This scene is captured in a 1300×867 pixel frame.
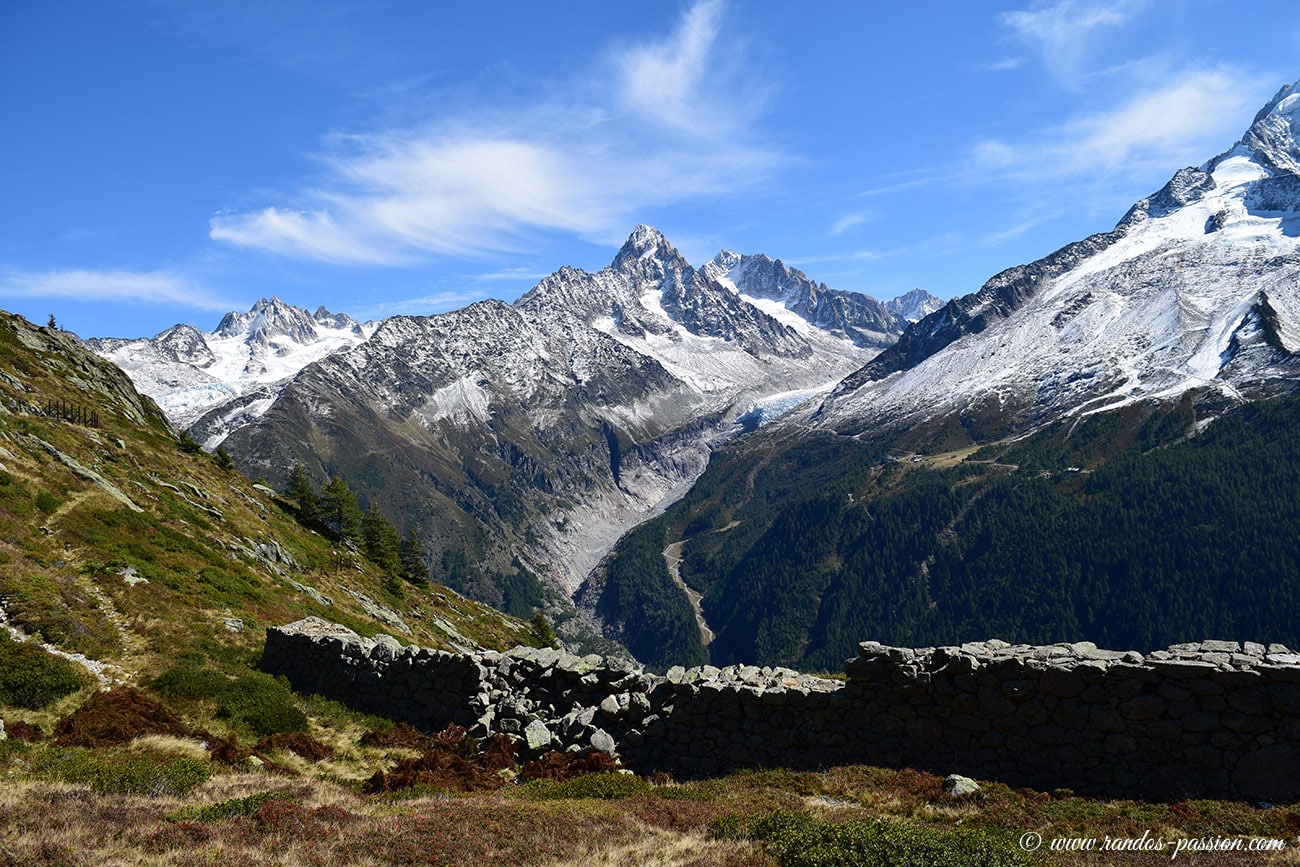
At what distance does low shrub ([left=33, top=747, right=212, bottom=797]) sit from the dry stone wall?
9.77 m

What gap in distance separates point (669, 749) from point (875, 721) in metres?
6.87

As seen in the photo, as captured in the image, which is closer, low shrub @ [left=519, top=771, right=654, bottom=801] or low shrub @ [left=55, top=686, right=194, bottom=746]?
low shrub @ [left=55, top=686, right=194, bottom=746]

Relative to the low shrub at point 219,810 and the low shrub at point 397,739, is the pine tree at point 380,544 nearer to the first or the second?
the low shrub at point 397,739

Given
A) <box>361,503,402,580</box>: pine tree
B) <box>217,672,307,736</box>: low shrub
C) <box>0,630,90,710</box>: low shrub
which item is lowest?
<box>217,672,307,736</box>: low shrub

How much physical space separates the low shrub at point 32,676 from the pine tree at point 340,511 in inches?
2059

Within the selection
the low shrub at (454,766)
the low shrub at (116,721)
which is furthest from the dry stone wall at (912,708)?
the low shrub at (116,721)

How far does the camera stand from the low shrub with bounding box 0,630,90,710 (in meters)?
20.3

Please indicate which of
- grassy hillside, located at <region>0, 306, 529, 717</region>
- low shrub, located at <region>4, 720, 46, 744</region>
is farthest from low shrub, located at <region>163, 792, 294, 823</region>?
grassy hillside, located at <region>0, 306, 529, 717</region>

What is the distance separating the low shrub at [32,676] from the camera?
20.3 metres

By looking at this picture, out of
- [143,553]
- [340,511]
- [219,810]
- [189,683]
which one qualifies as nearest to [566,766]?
[219,810]

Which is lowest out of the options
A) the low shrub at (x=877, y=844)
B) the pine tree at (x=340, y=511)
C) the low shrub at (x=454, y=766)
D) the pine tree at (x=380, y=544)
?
the low shrub at (x=454, y=766)

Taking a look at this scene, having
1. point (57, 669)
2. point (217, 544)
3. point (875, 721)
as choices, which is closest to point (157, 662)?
point (57, 669)

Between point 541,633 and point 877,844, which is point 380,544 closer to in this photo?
point 541,633

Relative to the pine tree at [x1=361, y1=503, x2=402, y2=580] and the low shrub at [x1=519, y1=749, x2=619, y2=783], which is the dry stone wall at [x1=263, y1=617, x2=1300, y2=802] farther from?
the pine tree at [x1=361, y1=503, x2=402, y2=580]
